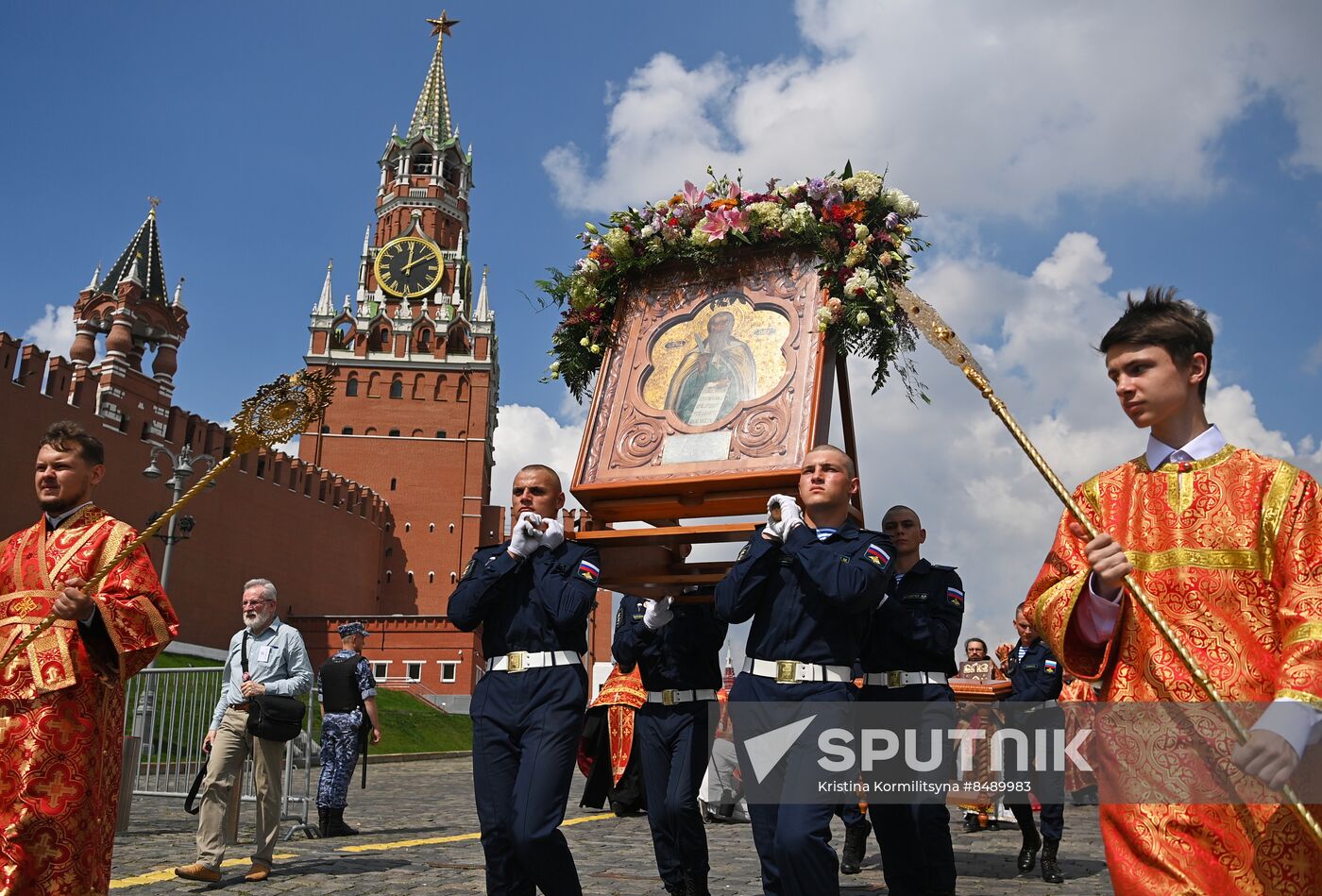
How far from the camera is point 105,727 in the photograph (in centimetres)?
436

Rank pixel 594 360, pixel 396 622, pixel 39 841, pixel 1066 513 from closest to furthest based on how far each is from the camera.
Result: pixel 1066 513
pixel 39 841
pixel 594 360
pixel 396 622

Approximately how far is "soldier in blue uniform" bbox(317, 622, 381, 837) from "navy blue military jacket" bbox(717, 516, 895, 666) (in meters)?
6.39

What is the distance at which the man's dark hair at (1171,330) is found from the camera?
3021 mm

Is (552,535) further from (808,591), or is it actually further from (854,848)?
(854,848)

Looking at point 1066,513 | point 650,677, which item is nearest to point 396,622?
point 650,677

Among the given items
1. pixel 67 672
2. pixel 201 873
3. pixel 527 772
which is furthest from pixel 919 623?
pixel 201 873

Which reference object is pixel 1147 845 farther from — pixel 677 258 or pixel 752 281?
pixel 677 258

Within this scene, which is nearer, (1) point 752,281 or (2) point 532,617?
(2) point 532,617

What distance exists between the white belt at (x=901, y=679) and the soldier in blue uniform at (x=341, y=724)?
5.56m

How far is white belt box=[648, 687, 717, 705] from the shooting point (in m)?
6.50

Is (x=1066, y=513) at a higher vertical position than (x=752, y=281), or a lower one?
lower

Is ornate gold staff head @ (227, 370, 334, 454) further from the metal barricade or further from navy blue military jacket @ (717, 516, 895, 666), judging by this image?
the metal barricade

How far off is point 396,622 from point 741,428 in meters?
49.5

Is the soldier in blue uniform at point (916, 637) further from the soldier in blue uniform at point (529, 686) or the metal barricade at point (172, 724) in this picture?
the metal barricade at point (172, 724)
